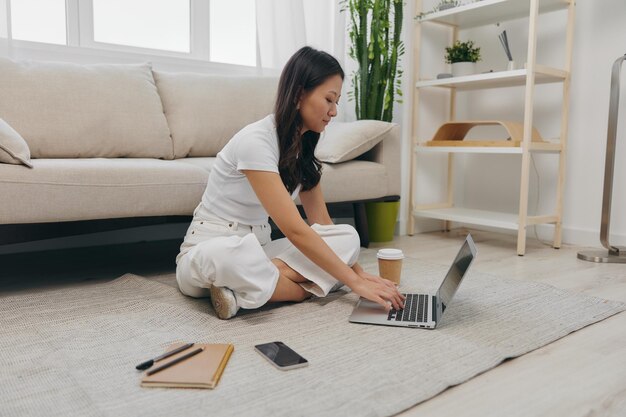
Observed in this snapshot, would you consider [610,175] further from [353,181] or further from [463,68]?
[353,181]

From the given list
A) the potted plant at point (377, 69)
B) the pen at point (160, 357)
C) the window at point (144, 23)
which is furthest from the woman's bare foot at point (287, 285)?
the window at point (144, 23)

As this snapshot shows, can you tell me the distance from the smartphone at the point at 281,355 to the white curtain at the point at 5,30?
1751 mm

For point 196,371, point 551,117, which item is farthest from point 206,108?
point 551,117

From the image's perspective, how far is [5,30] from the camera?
217 centimetres

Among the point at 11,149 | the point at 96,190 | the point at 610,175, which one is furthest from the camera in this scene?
the point at 610,175

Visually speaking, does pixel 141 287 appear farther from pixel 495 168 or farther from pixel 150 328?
pixel 495 168

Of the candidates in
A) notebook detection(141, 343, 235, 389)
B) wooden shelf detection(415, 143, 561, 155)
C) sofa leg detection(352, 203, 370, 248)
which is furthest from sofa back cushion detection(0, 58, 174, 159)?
wooden shelf detection(415, 143, 561, 155)

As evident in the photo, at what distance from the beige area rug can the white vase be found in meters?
1.41

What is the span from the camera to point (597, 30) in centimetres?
260

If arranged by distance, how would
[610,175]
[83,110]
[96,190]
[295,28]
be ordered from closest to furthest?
[96,190] → [83,110] → [610,175] → [295,28]

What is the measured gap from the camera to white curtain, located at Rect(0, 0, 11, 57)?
84.4 inches

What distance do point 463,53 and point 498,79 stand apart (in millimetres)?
322

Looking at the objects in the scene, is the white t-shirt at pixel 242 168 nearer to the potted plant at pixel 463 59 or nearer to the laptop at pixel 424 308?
the laptop at pixel 424 308

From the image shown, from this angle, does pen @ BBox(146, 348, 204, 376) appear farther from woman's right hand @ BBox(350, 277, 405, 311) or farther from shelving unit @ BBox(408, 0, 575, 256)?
shelving unit @ BBox(408, 0, 575, 256)
